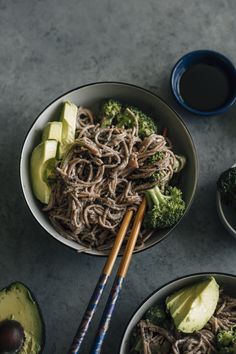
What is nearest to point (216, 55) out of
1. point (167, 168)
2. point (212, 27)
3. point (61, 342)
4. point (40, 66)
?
point (212, 27)

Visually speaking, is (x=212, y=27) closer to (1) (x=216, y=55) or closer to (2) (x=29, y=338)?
(1) (x=216, y=55)

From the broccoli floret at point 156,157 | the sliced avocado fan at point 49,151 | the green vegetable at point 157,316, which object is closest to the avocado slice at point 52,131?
the sliced avocado fan at point 49,151

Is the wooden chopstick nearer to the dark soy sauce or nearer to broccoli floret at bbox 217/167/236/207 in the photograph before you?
broccoli floret at bbox 217/167/236/207

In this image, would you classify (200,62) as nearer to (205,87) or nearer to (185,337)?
(205,87)

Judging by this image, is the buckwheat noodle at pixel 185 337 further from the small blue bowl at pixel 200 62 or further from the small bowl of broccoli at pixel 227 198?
the small blue bowl at pixel 200 62

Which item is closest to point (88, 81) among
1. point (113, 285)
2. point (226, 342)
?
point (113, 285)

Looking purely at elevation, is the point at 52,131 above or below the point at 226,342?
above
